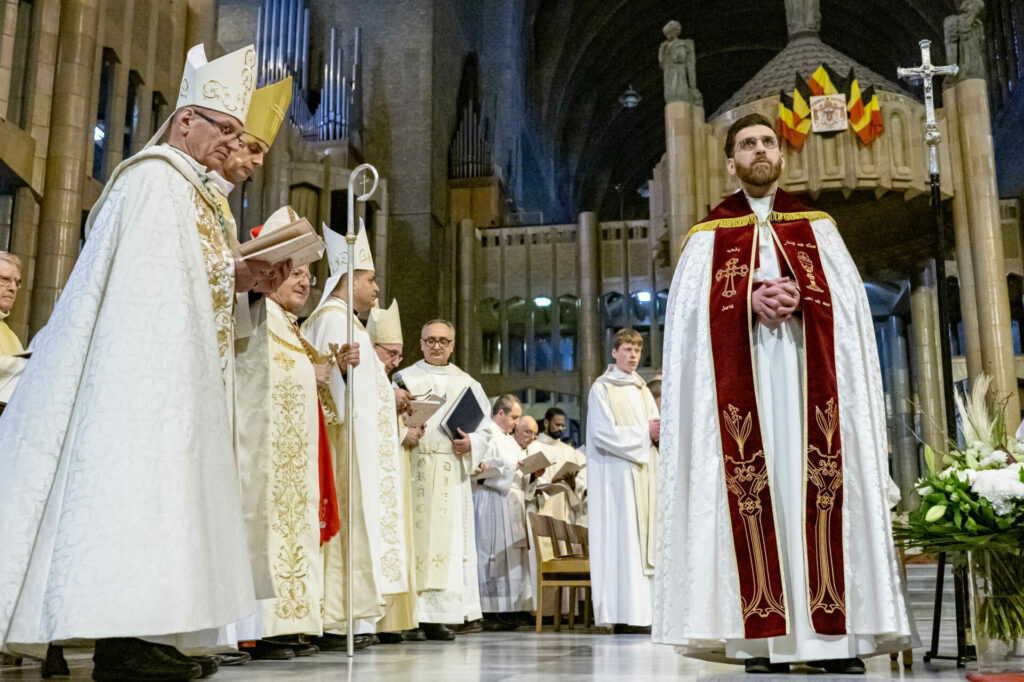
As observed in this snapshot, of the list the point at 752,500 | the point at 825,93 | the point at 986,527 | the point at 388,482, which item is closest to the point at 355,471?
the point at 388,482

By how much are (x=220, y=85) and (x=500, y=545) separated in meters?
5.45

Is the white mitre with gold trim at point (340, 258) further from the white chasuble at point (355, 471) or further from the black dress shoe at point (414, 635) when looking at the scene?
the black dress shoe at point (414, 635)

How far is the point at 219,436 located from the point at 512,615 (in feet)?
18.9

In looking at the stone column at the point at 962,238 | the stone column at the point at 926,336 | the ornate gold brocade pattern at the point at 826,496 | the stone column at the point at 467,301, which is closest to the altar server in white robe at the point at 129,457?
the ornate gold brocade pattern at the point at 826,496

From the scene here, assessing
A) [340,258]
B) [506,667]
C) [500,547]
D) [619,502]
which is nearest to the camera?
[506,667]

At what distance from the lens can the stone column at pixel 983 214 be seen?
12.6m

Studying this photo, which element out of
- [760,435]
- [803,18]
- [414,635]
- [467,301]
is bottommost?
[414,635]

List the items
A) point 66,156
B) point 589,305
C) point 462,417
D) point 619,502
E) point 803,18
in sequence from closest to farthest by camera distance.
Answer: point 462,417
point 619,502
point 66,156
point 803,18
point 589,305

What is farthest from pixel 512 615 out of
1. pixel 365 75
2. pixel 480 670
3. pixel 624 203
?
pixel 624 203

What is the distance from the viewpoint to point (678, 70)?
13.7 m

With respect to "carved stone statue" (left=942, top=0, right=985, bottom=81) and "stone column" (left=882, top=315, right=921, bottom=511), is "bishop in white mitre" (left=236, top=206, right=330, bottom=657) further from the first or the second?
"stone column" (left=882, top=315, right=921, bottom=511)

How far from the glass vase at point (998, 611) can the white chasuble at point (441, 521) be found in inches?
146

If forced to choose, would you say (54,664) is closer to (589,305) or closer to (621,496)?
(621,496)

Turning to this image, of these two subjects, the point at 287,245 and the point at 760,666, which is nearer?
the point at 287,245
